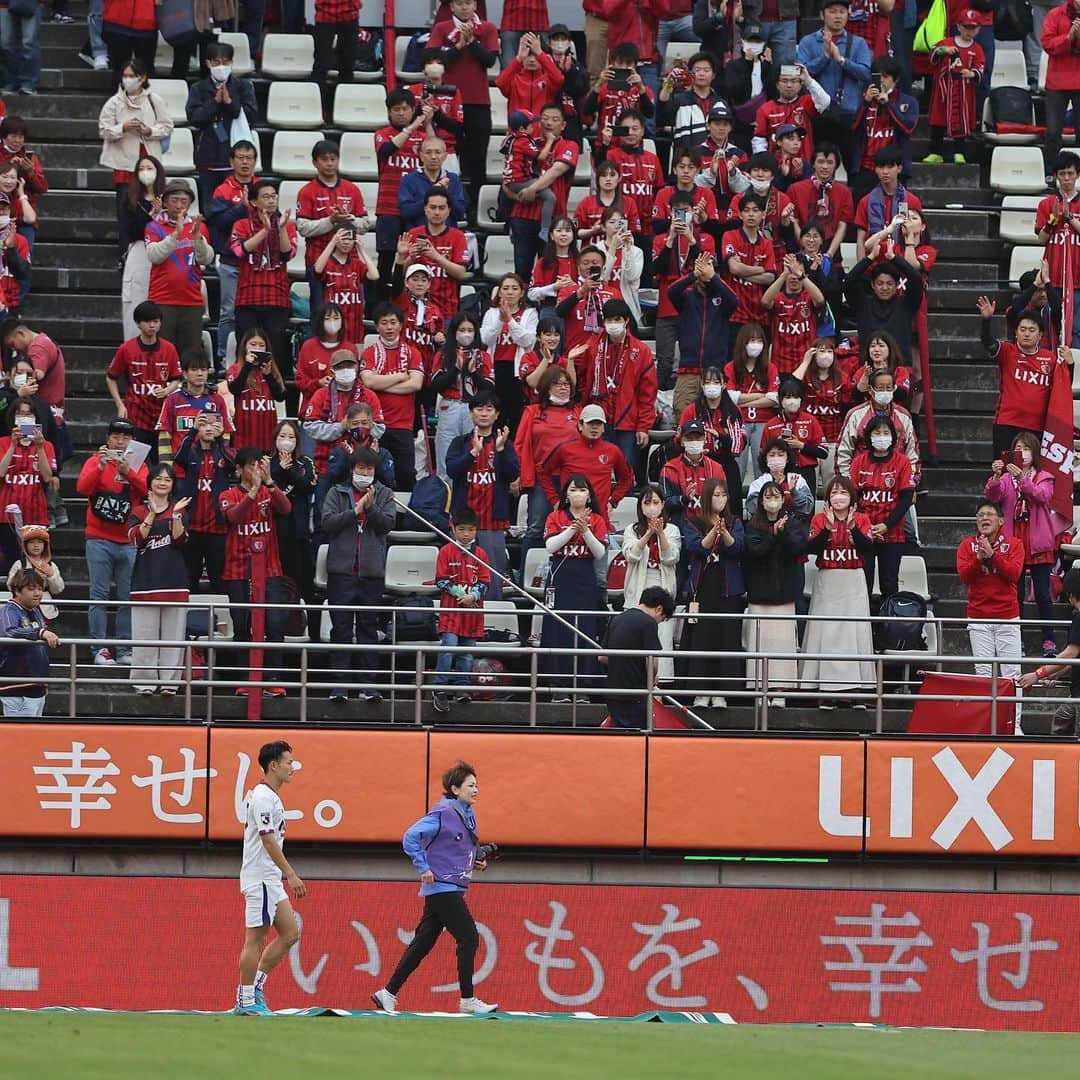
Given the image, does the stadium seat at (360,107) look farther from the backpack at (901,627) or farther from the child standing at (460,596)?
the backpack at (901,627)

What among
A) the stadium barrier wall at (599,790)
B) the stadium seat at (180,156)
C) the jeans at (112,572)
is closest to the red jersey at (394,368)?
the jeans at (112,572)

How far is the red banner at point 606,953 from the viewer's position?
53.4ft

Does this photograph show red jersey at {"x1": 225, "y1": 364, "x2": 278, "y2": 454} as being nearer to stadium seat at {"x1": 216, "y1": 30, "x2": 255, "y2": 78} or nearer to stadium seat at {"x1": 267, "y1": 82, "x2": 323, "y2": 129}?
stadium seat at {"x1": 267, "y1": 82, "x2": 323, "y2": 129}

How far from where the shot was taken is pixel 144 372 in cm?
1966

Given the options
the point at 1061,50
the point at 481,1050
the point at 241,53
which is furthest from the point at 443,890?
the point at 241,53

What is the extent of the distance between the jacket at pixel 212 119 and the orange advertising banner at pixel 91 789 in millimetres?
7154

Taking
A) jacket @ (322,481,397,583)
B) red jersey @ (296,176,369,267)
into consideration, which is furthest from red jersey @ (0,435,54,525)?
red jersey @ (296,176,369,267)

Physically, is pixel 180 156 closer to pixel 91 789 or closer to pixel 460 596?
pixel 460 596

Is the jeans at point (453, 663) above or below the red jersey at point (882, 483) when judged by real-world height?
below

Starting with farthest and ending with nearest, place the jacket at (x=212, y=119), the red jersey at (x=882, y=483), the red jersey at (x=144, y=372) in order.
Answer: the jacket at (x=212, y=119) → the red jersey at (x=144, y=372) → the red jersey at (x=882, y=483)

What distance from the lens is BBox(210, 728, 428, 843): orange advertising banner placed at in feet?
54.3

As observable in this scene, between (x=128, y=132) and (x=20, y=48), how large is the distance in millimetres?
2615

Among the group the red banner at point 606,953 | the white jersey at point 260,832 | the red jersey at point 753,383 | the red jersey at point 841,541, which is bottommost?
the red banner at point 606,953

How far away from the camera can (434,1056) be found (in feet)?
38.2
